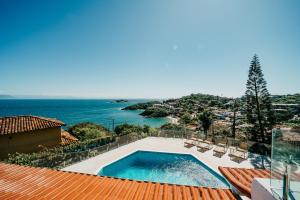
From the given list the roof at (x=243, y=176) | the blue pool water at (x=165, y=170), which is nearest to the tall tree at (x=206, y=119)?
the blue pool water at (x=165, y=170)

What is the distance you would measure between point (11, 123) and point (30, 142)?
92.9 inches

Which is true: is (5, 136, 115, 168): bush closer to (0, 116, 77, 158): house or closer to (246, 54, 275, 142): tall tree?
(0, 116, 77, 158): house

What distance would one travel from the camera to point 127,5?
447 inches

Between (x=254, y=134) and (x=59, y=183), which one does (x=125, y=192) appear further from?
(x=254, y=134)

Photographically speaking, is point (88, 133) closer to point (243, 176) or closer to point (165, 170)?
point (165, 170)

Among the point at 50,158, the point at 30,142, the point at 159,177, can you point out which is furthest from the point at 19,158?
the point at 159,177

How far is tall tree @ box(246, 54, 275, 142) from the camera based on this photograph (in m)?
20.5

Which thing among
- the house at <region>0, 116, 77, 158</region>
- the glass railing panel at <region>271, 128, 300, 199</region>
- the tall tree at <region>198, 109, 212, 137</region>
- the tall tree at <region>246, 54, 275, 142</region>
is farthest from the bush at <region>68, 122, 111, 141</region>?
the glass railing panel at <region>271, 128, 300, 199</region>

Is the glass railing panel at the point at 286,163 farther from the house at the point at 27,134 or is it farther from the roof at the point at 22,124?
the roof at the point at 22,124

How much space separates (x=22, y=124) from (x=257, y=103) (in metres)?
22.7

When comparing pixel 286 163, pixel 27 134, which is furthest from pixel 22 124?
pixel 286 163

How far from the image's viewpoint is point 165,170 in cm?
1260

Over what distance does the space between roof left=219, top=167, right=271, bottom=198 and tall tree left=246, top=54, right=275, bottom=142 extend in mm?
16889

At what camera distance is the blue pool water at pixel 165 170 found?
10828 millimetres
